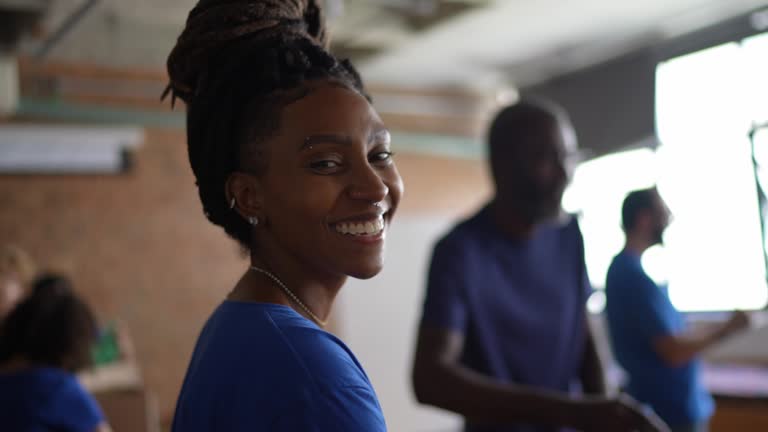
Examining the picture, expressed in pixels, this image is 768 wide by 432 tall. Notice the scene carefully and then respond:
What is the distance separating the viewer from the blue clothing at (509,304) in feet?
5.23

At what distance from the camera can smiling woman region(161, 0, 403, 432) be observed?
0.81 metres

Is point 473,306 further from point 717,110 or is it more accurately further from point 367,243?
point 717,110

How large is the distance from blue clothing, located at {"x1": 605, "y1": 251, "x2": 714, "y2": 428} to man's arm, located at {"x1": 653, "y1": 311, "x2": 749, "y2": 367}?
0.02 metres

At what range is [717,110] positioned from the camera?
17.6ft

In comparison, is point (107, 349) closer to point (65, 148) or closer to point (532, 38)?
point (65, 148)

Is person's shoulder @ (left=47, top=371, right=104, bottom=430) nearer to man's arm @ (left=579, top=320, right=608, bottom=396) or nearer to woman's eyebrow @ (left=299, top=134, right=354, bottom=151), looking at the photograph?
man's arm @ (left=579, top=320, right=608, bottom=396)

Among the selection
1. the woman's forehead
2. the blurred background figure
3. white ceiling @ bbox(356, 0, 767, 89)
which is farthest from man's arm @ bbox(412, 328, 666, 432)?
white ceiling @ bbox(356, 0, 767, 89)

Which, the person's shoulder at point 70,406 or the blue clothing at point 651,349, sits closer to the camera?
the person's shoulder at point 70,406

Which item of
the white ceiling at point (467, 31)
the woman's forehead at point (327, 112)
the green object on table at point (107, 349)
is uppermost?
the white ceiling at point (467, 31)

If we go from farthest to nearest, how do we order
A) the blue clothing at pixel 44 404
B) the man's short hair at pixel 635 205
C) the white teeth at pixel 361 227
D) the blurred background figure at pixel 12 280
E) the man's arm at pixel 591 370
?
1. the blurred background figure at pixel 12 280
2. the man's short hair at pixel 635 205
3. the blue clothing at pixel 44 404
4. the man's arm at pixel 591 370
5. the white teeth at pixel 361 227

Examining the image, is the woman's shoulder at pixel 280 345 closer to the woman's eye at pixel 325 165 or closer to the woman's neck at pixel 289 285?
the woman's neck at pixel 289 285

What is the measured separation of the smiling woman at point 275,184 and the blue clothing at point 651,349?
179 cm

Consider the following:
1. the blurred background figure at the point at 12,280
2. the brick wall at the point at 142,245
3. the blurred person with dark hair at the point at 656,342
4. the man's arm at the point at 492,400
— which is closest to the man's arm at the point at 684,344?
the blurred person with dark hair at the point at 656,342

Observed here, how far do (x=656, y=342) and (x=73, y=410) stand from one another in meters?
1.72
